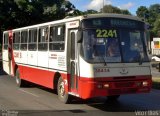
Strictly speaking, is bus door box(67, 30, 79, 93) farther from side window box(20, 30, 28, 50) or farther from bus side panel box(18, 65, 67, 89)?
side window box(20, 30, 28, 50)

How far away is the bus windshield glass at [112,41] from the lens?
1244 cm

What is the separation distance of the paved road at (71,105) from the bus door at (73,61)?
0.70 metres

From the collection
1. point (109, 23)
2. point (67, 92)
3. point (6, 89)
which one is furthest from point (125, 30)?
point (6, 89)

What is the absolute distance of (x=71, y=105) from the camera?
13.6 metres

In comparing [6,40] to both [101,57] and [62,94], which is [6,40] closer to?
[62,94]

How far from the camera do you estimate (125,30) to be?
13.0 metres

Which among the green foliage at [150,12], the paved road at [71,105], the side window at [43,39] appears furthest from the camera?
the green foliage at [150,12]

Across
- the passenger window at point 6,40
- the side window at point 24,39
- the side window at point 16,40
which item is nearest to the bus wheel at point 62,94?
the side window at point 24,39

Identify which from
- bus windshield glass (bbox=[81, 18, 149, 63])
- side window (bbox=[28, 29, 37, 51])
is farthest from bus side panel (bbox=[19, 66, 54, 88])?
bus windshield glass (bbox=[81, 18, 149, 63])

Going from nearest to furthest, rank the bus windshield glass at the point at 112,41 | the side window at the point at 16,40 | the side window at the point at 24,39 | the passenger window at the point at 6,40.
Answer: the bus windshield glass at the point at 112,41 < the side window at the point at 24,39 < the side window at the point at 16,40 < the passenger window at the point at 6,40

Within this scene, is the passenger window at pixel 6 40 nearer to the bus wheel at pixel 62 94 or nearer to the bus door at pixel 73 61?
the bus wheel at pixel 62 94

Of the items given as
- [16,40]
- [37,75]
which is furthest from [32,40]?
[16,40]

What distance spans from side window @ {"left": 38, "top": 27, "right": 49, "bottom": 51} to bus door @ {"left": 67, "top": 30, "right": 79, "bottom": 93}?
2390 millimetres

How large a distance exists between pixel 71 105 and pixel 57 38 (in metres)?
2.56
